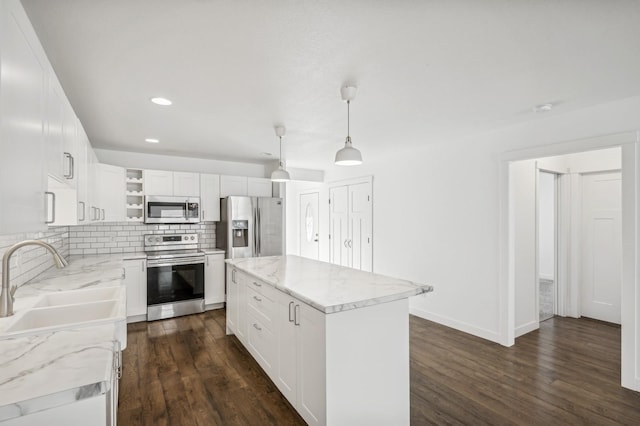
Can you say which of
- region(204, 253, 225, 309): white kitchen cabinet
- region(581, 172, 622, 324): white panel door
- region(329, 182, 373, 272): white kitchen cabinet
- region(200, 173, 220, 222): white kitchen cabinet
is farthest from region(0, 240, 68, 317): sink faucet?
region(581, 172, 622, 324): white panel door

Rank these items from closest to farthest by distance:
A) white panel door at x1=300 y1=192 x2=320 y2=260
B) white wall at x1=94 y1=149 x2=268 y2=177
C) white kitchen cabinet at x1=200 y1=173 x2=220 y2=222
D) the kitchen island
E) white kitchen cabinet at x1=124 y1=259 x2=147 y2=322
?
the kitchen island
white kitchen cabinet at x1=124 y1=259 x2=147 y2=322
white wall at x1=94 y1=149 x2=268 y2=177
white kitchen cabinet at x1=200 y1=173 x2=220 y2=222
white panel door at x1=300 y1=192 x2=320 y2=260

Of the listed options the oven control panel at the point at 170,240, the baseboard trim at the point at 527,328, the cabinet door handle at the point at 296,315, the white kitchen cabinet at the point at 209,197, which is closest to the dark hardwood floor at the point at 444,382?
the baseboard trim at the point at 527,328

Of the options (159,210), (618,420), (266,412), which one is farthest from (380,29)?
(159,210)

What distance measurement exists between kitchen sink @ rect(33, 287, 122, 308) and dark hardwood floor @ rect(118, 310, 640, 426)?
0.87m

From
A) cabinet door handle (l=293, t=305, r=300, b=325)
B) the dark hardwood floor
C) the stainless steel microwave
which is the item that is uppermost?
the stainless steel microwave

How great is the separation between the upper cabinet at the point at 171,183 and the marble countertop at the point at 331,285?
2.08 metres

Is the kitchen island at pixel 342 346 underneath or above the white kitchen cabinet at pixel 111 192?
underneath

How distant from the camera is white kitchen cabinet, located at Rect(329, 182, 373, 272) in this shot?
5.26 metres

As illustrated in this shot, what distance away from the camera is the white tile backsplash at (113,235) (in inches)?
165

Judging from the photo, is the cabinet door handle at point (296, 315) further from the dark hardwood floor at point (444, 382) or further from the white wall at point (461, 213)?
the white wall at point (461, 213)

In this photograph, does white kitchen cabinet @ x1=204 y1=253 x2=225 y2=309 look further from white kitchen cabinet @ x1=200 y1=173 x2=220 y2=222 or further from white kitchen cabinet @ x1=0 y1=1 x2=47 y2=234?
white kitchen cabinet @ x1=0 y1=1 x2=47 y2=234

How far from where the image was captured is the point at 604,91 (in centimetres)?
242

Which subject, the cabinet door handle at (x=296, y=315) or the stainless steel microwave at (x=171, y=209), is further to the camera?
the stainless steel microwave at (x=171, y=209)

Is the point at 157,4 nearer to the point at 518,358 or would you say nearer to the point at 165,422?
the point at 165,422
